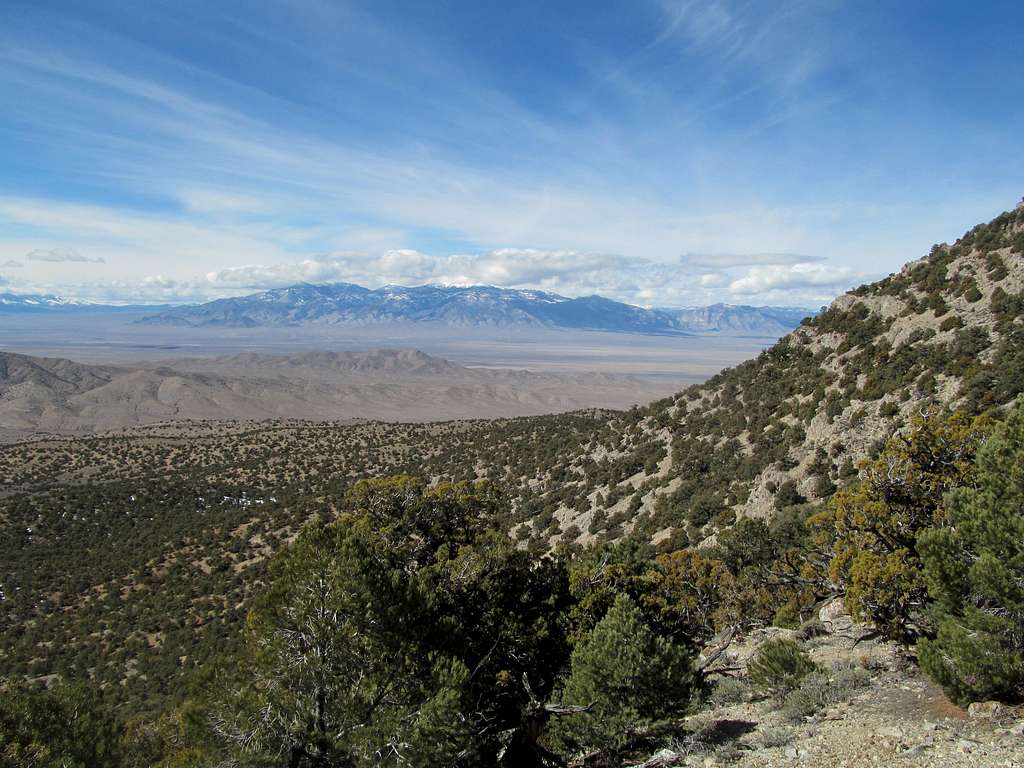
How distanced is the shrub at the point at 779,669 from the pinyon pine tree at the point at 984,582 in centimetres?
262

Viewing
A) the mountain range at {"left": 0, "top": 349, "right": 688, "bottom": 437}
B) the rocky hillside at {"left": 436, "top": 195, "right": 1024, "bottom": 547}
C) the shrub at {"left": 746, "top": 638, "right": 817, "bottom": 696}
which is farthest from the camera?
the mountain range at {"left": 0, "top": 349, "right": 688, "bottom": 437}

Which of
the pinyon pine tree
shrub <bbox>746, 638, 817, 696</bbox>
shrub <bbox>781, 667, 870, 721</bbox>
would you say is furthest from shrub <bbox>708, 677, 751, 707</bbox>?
the pinyon pine tree

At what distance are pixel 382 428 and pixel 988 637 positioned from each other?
222 ft

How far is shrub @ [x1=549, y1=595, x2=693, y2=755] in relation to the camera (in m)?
9.30

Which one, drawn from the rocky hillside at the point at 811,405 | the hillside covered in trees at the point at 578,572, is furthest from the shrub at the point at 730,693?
the rocky hillside at the point at 811,405

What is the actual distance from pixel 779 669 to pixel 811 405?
19.9 meters

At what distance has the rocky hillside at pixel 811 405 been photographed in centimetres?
2325

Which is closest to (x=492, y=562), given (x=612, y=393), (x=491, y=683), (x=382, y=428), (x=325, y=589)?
(x=491, y=683)

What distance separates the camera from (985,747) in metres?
6.64

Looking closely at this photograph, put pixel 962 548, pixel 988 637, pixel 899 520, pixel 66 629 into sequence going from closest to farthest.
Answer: pixel 988 637 < pixel 962 548 < pixel 899 520 < pixel 66 629

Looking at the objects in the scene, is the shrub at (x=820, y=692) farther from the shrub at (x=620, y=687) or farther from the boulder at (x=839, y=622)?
the boulder at (x=839, y=622)

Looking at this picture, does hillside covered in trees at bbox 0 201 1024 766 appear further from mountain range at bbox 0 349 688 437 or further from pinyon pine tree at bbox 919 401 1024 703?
mountain range at bbox 0 349 688 437

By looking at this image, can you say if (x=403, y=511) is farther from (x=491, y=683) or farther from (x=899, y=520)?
(x=899, y=520)

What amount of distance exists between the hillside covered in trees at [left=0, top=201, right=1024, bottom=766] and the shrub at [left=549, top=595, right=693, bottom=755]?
0.04 metres
